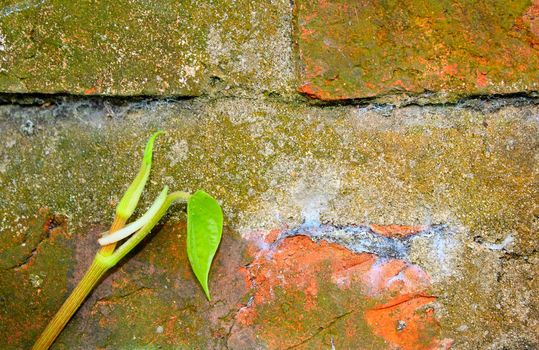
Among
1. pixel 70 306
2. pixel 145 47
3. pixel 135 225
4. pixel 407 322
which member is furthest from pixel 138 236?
pixel 407 322

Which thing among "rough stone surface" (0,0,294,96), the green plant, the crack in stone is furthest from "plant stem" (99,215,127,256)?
the crack in stone

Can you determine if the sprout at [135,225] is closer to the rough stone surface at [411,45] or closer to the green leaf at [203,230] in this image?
the green leaf at [203,230]

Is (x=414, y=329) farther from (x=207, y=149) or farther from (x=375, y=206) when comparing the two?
(x=207, y=149)

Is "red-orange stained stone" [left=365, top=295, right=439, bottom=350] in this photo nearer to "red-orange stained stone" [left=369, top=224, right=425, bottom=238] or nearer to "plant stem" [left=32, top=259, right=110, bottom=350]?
"red-orange stained stone" [left=369, top=224, right=425, bottom=238]

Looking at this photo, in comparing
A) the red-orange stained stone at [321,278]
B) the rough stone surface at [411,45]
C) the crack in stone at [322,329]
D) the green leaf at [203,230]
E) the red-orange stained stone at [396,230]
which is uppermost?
the rough stone surface at [411,45]

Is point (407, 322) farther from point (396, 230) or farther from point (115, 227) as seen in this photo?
point (115, 227)

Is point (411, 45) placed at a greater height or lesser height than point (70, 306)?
greater

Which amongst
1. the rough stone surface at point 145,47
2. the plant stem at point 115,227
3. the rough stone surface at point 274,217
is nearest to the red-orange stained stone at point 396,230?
the rough stone surface at point 274,217

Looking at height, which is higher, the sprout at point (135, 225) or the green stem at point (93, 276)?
the sprout at point (135, 225)
